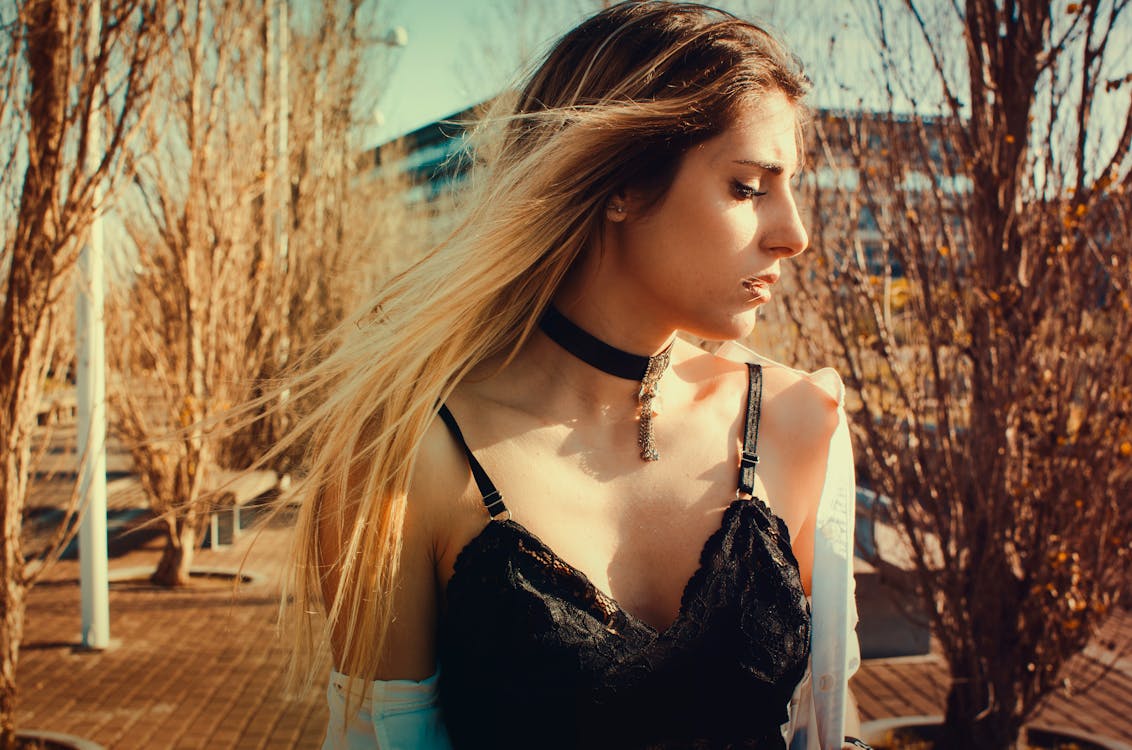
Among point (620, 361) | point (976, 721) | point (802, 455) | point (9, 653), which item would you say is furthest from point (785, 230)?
point (9, 653)

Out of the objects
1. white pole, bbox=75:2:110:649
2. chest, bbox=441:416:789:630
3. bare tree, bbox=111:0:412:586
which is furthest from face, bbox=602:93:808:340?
bare tree, bbox=111:0:412:586

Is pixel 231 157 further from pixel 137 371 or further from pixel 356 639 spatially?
pixel 356 639

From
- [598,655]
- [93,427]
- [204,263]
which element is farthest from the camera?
[204,263]

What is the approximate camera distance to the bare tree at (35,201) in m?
3.59

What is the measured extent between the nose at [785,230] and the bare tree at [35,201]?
3060mm

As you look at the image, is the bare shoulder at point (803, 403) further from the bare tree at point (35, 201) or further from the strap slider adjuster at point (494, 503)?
the bare tree at point (35, 201)

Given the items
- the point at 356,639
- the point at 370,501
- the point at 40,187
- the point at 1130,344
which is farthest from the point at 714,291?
the point at 40,187

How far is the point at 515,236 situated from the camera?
6.00 feet

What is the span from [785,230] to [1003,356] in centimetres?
218

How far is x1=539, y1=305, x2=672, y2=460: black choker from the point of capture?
189 centimetres

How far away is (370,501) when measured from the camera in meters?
1.66

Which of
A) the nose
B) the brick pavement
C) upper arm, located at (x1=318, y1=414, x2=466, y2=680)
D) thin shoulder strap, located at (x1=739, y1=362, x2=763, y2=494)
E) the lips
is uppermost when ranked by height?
the nose

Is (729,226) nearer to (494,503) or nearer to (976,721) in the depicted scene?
(494,503)

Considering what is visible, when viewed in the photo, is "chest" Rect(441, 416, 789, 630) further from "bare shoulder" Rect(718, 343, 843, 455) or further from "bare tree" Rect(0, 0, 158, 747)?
"bare tree" Rect(0, 0, 158, 747)
